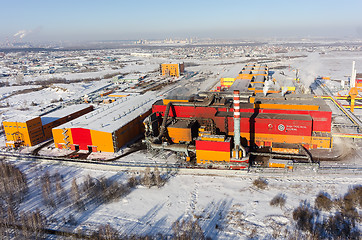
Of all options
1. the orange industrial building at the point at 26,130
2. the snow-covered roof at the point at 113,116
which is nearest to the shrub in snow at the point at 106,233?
the snow-covered roof at the point at 113,116

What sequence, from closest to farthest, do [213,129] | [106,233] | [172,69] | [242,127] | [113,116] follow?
[106,233]
[242,127]
[213,129]
[113,116]
[172,69]

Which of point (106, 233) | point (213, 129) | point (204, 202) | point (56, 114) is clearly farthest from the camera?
point (56, 114)

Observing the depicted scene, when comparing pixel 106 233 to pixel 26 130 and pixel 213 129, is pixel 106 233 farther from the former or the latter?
pixel 26 130

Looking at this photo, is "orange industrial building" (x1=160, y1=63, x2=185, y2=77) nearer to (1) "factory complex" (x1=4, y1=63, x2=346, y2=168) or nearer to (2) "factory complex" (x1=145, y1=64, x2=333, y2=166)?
(1) "factory complex" (x1=4, y1=63, x2=346, y2=168)

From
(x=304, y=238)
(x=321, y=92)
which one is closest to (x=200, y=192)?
(x=304, y=238)

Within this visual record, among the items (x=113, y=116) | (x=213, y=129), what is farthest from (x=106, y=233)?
(x=113, y=116)

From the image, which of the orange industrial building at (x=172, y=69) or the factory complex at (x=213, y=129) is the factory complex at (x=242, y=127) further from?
the orange industrial building at (x=172, y=69)

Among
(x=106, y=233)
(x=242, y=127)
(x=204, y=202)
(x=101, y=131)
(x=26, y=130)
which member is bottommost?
(x=204, y=202)
